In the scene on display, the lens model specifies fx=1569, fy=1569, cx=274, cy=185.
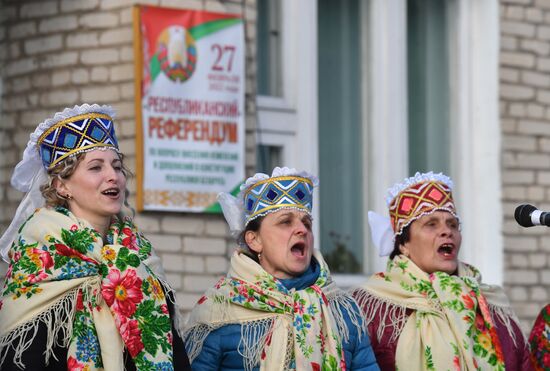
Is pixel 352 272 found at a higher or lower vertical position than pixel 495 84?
lower

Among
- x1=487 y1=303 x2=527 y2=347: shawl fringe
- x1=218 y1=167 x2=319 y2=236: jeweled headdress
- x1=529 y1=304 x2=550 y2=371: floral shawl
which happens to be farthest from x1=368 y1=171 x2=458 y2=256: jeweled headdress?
x1=218 y1=167 x2=319 y2=236: jeweled headdress

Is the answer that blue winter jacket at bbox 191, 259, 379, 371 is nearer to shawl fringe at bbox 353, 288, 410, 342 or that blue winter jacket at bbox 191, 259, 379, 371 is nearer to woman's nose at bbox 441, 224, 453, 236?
shawl fringe at bbox 353, 288, 410, 342

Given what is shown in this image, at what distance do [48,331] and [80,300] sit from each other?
0.17 m

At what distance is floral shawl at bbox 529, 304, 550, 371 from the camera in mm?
6766

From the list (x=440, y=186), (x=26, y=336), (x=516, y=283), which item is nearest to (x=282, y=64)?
(x=516, y=283)

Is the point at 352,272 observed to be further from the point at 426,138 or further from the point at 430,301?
the point at 430,301

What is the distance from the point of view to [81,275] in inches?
215

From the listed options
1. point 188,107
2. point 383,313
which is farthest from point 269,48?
point 383,313

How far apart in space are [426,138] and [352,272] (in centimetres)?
119

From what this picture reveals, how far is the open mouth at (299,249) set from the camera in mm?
6090

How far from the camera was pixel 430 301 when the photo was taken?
6.70m

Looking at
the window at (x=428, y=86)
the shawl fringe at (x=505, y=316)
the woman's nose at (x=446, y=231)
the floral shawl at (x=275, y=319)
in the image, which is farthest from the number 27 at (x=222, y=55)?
the floral shawl at (x=275, y=319)

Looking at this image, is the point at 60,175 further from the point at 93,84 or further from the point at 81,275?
the point at 93,84

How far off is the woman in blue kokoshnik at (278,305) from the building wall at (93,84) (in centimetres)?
284
